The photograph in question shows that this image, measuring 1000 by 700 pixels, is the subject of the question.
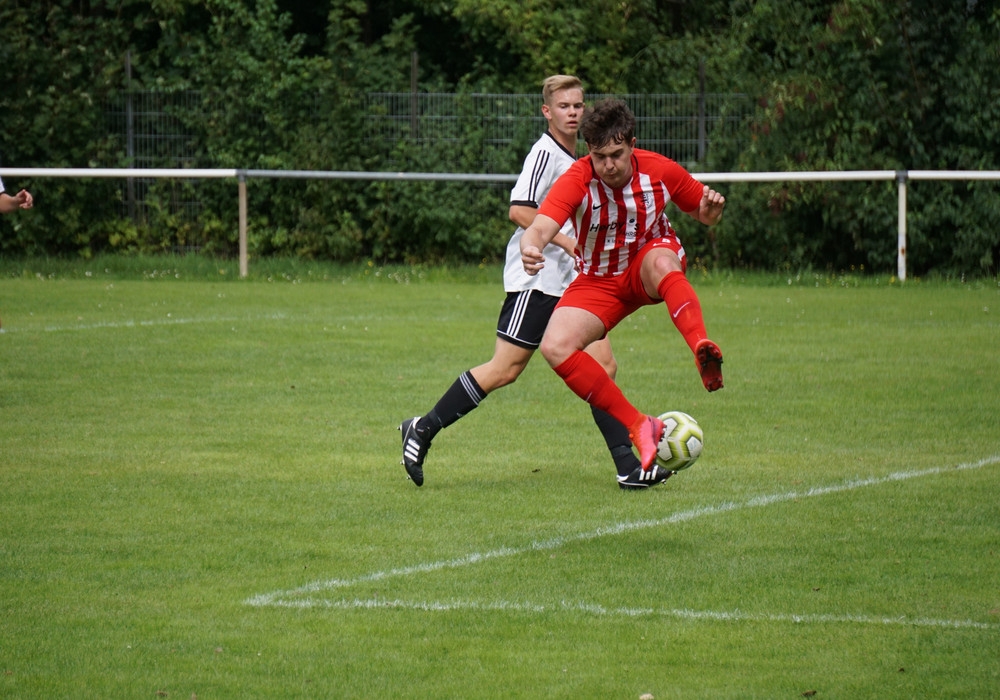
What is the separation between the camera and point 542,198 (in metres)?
7.41

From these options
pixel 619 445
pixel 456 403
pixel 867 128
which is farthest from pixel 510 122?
pixel 619 445

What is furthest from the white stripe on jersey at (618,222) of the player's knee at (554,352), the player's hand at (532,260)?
the player's hand at (532,260)

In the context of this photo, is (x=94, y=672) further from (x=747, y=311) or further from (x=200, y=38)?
(x=200, y=38)

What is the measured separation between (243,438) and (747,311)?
7.63m

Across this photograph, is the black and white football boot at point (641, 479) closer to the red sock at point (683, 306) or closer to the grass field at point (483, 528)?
the grass field at point (483, 528)

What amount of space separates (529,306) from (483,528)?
1459mm

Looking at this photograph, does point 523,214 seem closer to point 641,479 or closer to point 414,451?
point 414,451

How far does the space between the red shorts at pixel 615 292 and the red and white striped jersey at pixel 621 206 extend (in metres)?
0.04

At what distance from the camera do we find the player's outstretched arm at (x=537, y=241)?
5918 mm

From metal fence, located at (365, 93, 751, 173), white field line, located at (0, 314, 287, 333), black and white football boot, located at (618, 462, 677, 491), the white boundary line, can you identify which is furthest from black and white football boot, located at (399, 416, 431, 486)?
metal fence, located at (365, 93, 751, 173)

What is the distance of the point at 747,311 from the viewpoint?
14.9 m

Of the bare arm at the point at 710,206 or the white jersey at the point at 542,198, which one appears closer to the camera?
the bare arm at the point at 710,206

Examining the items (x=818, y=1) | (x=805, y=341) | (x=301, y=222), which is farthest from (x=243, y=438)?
(x=818, y=1)

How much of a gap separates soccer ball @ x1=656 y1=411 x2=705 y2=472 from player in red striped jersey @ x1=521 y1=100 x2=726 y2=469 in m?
0.05
